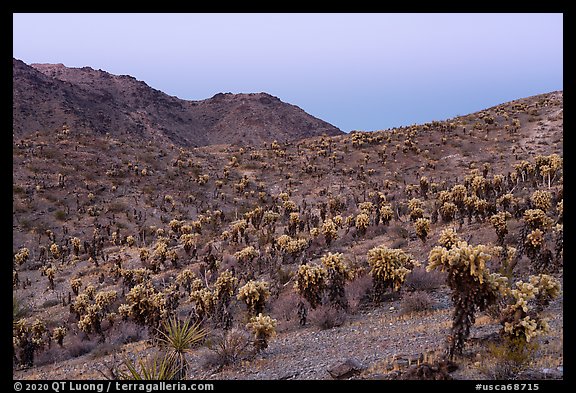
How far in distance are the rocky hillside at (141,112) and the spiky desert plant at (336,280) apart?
219 feet

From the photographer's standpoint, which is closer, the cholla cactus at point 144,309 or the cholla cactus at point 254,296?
the cholla cactus at point 254,296

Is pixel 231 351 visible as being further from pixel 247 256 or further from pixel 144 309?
pixel 247 256

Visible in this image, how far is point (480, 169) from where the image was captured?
3659cm

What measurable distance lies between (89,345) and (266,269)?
8.82 metres

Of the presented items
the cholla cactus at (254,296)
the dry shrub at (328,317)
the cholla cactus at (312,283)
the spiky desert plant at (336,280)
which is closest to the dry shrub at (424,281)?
the spiky desert plant at (336,280)

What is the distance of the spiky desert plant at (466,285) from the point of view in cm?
811

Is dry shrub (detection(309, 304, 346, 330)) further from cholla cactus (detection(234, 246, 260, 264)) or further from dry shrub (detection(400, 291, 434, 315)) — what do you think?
cholla cactus (detection(234, 246, 260, 264))

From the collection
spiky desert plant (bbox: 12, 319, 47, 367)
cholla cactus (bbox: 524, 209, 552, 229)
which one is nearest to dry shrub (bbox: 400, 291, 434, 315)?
cholla cactus (bbox: 524, 209, 552, 229)

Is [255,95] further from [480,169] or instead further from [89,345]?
[89,345]

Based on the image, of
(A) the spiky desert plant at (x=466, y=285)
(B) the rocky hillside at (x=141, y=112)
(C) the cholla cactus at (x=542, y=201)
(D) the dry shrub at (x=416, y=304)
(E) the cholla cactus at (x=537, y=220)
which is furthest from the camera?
(B) the rocky hillside at (x=141, y=112)

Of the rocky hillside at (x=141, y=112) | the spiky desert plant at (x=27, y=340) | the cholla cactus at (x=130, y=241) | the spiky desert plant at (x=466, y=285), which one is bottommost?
the spiky desert plant at (x=27, y=340)

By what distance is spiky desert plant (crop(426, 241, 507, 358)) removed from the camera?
811 cm

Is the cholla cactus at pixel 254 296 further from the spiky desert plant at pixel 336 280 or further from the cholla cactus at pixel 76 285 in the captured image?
the cholla cactus at pixel 76 285
